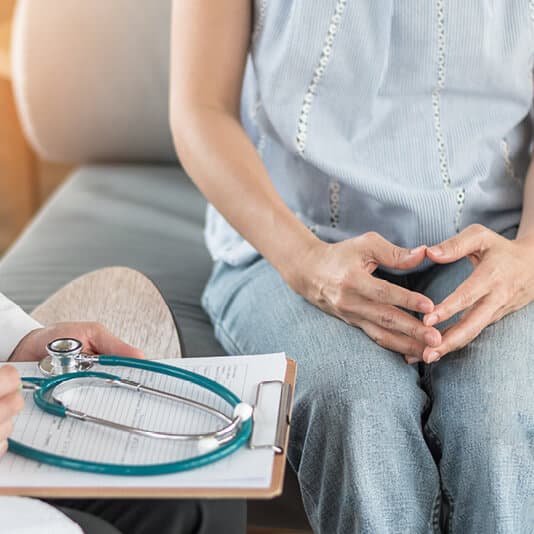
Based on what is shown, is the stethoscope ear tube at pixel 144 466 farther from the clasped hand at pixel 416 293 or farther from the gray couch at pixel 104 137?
the gray couch at pixel 104 137

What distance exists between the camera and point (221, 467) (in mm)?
683

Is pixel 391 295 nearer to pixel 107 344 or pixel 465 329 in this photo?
pixel 465 329

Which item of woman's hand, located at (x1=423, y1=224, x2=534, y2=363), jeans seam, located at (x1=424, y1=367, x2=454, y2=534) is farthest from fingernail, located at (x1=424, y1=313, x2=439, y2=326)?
jeans seam, located at (x1=424, y1=367, x2=454, y2=534)

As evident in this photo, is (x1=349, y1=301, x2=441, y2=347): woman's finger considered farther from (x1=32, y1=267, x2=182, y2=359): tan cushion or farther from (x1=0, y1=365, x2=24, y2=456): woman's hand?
(x1=0, y1=365, x2=24, y2=456): woman's hand

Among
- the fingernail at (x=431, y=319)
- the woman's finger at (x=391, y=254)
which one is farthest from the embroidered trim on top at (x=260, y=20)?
the fingernail at (x=431, y=319)

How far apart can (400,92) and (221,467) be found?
57 centimetres

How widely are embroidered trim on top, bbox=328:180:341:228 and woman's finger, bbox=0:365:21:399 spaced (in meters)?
0.50

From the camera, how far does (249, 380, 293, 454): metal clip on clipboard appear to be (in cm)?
70

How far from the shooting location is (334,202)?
1.12 metres

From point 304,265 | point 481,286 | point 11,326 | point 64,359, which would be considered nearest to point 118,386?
point 64,359

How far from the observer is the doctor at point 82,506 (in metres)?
0.70

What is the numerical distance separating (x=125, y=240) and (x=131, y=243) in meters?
0.01

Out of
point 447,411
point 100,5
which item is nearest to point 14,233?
point 100,5

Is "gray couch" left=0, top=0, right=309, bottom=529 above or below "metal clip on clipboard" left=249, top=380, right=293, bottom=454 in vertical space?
below
